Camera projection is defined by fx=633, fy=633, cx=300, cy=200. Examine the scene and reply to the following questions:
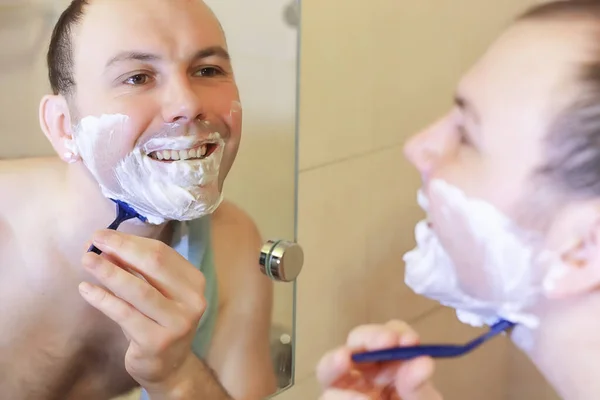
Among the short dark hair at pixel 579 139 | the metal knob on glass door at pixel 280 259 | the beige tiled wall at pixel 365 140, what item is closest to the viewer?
the short dark hair at pixel 579 139

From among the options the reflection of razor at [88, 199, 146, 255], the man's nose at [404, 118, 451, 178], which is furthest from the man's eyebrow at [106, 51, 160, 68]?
the man's nose at [404, 118, 451, 178]

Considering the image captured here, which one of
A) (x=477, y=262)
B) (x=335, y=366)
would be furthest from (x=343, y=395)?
(x=477, y=262)

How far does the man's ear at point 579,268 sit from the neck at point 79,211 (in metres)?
0.38

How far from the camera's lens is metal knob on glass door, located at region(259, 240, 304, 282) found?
72 centimetres

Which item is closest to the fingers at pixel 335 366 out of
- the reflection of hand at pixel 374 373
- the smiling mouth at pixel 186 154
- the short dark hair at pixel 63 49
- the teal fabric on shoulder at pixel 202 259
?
the reflection of hand at pixel 374 373

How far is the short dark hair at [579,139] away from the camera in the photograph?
1.61 feet

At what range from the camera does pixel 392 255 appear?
3.37 feet

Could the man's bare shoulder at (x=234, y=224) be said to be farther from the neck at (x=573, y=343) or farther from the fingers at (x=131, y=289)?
the neck at (x=573, y=343)

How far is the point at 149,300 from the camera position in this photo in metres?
0.56

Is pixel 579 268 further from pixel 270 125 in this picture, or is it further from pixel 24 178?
pixel 24 178

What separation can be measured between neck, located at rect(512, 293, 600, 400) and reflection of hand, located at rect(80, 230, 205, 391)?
1.05 ft

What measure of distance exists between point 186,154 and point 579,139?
0.33 metres

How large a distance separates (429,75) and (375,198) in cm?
22

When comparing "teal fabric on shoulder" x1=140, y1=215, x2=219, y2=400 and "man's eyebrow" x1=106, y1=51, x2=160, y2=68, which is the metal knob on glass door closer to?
"teal fabric on shoulder" x1=140, y1=215, x2=219, y2=400
